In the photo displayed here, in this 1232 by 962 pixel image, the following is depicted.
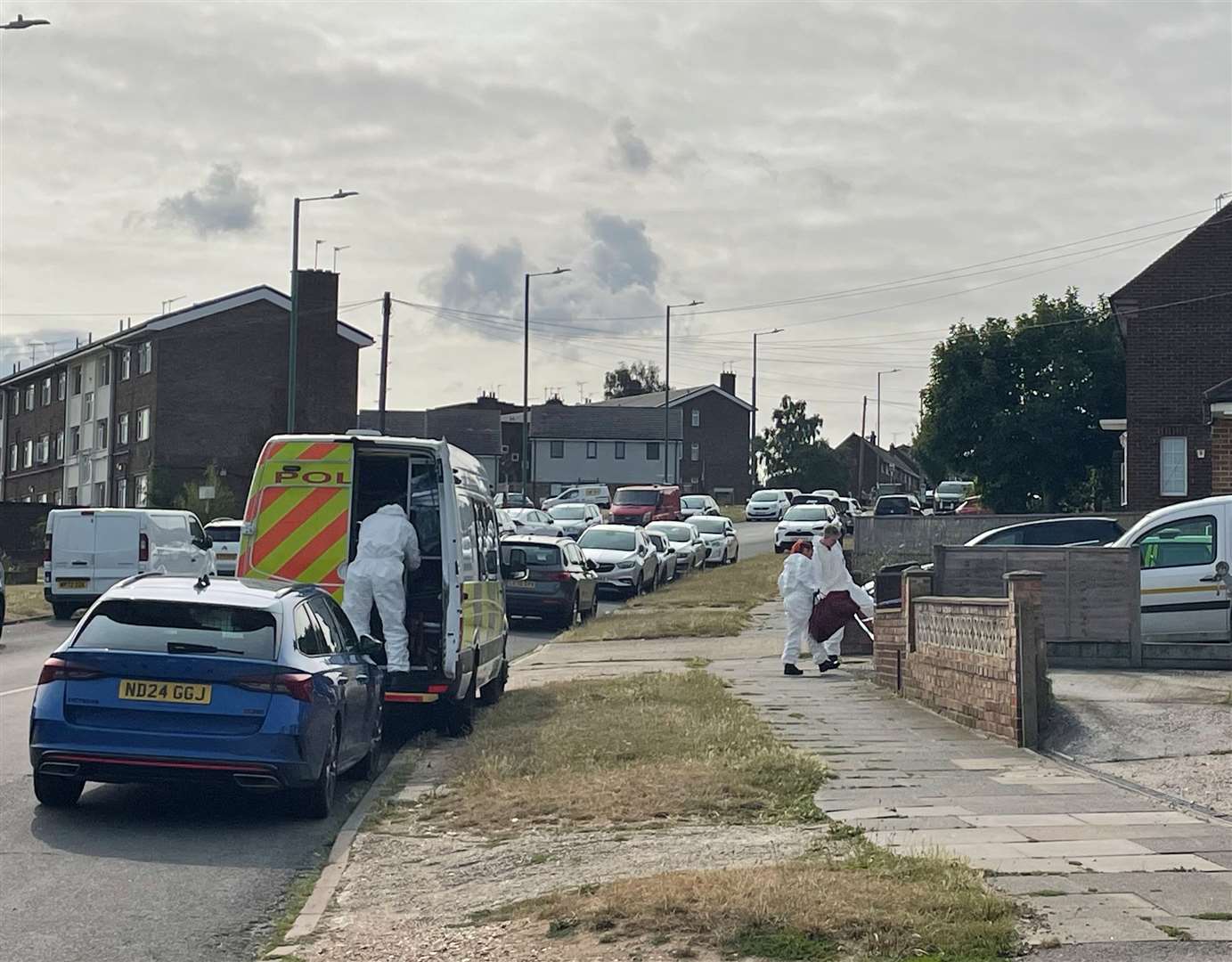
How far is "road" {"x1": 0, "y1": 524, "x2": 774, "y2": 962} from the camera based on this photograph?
744cm

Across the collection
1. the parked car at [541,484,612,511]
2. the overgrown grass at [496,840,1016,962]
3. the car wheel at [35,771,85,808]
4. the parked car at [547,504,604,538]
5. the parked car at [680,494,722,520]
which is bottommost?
the car wheel at [35,771,85,808]

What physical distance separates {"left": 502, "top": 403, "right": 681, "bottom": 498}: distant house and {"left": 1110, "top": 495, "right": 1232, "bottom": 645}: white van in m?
92.6

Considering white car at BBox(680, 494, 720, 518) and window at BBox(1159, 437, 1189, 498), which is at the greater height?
window at BBox(1159, 437, 1189, 498)

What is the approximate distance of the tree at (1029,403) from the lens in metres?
52.1

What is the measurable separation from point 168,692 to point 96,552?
20458 millimetres

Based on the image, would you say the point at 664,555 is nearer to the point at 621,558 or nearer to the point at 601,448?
the point at 621,558

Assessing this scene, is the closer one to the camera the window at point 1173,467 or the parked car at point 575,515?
the window at point 1173,467

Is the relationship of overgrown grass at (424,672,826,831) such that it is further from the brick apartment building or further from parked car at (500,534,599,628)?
the brick apartment building

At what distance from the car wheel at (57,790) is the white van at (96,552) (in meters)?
19.4

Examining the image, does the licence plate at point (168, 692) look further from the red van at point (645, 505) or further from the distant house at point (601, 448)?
the distant house at point (601, 448)

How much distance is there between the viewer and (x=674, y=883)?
7395 mm

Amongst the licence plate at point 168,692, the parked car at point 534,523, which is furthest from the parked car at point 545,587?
the licence plate at point 168,692

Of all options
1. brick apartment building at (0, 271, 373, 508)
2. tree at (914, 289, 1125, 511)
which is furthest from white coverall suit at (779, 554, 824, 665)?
brick apartment building at (0, 271, 373, 508)

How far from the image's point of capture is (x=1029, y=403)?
52.7 meters
